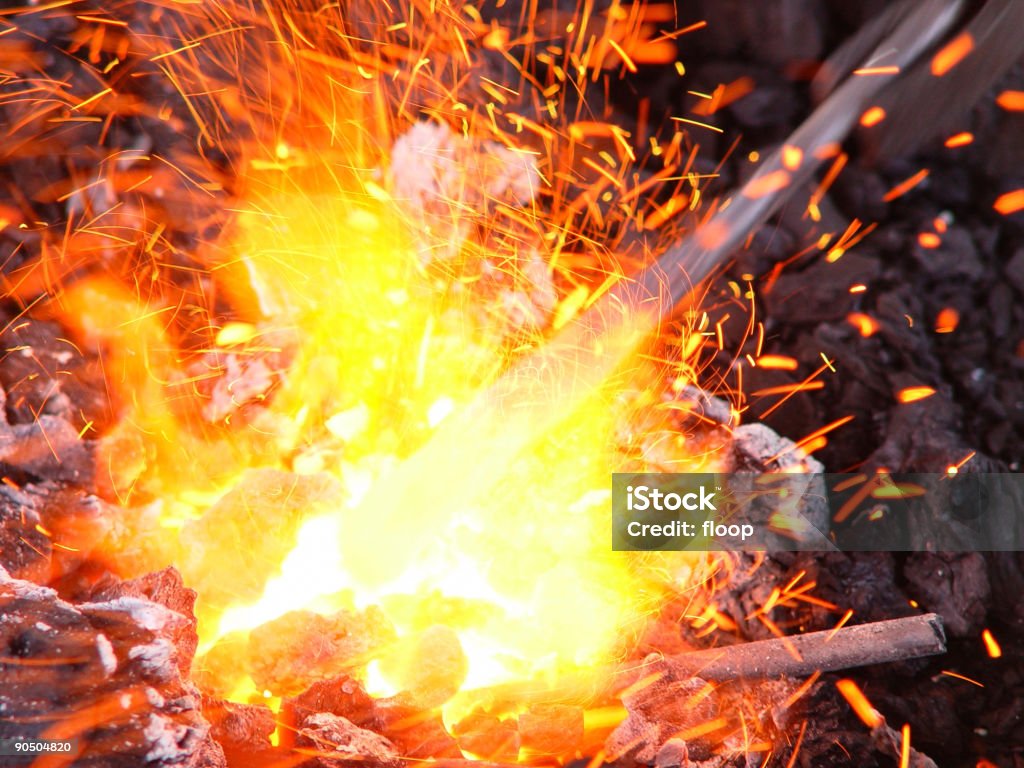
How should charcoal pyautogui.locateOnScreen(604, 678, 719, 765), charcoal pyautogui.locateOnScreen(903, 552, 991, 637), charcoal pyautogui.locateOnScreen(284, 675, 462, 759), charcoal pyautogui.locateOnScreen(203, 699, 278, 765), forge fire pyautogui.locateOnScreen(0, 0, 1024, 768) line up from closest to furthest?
charcoal pyautogui.locateOnScreen(203, 699, 278, 765)
charcoal pyautogui.locateOnScreen(284, 675, 462, 759)
charcoal pyautogui.locateOnScreen(604, 678, 719, 765)
forge fire pyautogui.locateOnScreen(0, 0, 1024, 768)
charcoal pyautogui.locateOnScreen(903, 552, 991, 637)

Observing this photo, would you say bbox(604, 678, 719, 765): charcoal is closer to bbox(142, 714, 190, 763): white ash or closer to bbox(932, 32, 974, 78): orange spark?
bbox(142, 714, 190, 763): white ash

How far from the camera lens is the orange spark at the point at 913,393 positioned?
11.0ft

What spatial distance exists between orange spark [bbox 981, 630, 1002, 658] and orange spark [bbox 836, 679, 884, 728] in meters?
0.56

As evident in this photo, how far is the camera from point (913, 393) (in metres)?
3.37

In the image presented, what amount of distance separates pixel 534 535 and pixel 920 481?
1588 millimetres

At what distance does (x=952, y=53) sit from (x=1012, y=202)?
31.0 inches

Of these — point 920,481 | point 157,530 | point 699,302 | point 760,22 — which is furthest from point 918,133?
point 157,530

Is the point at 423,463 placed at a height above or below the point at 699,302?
below

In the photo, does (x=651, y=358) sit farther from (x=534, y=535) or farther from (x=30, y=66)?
(x=30, y=66)

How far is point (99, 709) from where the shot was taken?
185cm

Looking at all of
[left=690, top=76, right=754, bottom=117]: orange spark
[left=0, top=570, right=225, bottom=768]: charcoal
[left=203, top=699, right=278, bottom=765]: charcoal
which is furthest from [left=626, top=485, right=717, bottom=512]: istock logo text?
[left=690, top=76, right=754, bottom=117]: orange spark

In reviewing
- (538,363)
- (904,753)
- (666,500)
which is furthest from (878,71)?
(904,753)

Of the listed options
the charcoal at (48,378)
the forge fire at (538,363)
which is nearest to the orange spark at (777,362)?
the forge fire at (538,363)

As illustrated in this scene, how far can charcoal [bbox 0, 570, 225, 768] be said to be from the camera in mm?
1805
